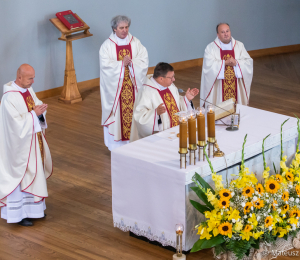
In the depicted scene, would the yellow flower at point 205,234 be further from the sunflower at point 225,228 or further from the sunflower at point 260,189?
the sunflower at point 260,189

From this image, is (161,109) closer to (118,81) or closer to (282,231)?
(282,231)

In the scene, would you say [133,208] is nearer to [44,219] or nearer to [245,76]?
[44,219]

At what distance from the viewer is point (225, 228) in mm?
4133

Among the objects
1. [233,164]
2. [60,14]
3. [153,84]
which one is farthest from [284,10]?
[233,164]

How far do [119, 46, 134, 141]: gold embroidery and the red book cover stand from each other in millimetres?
2060

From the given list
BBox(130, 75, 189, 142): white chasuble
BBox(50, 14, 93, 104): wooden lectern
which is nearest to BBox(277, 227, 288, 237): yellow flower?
BBox(130, 75, 189, 142): white chasuble

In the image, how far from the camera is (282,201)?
14.1ft

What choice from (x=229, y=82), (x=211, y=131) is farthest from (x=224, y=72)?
(x=211, y=131)

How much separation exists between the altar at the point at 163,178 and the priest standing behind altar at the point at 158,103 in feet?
1.37

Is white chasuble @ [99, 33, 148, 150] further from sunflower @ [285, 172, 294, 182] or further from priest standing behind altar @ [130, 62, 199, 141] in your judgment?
sunflower @ [285, 172, 294, 182]

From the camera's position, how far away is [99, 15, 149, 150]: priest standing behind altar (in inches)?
277

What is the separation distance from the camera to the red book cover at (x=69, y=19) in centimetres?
886

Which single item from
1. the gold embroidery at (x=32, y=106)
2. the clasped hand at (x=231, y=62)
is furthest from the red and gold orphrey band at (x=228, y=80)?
the gold embroidery at (x=32, y=106)

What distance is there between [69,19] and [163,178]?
533 centimetres
